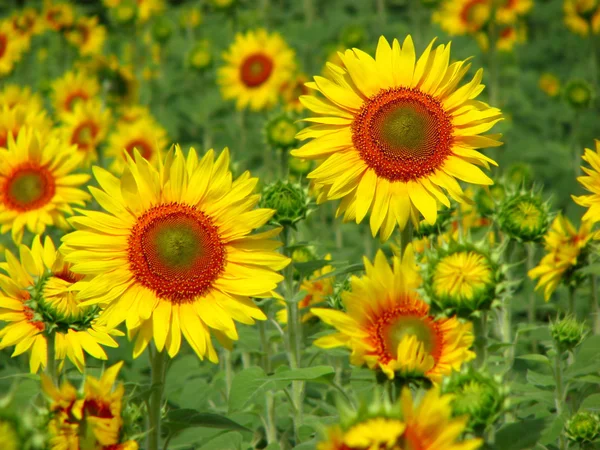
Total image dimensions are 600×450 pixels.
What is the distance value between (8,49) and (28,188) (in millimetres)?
2947

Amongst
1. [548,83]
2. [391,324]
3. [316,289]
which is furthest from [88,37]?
[391,324]

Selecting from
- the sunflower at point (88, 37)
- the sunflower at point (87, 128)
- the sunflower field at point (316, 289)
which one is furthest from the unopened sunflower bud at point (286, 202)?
the sunflower at point (88, 37)

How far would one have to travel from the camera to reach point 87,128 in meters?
5.31

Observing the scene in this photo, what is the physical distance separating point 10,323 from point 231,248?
71 centimetres

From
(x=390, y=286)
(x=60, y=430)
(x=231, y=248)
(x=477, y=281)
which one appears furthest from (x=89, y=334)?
(x=477, y=281)

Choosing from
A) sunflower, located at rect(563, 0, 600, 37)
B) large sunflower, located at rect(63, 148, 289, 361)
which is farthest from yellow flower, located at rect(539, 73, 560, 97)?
large sunflower, located at rect(63, 148, 289, 361)

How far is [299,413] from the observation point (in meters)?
2.87

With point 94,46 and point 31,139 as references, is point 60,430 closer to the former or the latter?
point 31,139

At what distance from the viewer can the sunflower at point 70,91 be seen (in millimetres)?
6242

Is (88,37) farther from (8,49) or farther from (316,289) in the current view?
(316,289)

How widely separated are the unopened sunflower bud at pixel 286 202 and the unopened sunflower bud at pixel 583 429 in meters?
1.00

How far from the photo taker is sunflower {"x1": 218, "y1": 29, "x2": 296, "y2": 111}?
6.12 meters

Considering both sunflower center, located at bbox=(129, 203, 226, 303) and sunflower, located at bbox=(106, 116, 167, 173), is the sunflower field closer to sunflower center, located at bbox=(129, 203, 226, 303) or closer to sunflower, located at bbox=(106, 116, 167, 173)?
sunflower center, located at bbox=(129, 203, 226, 303)

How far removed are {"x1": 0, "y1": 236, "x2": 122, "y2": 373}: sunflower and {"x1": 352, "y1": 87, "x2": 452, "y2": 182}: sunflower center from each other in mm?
865
